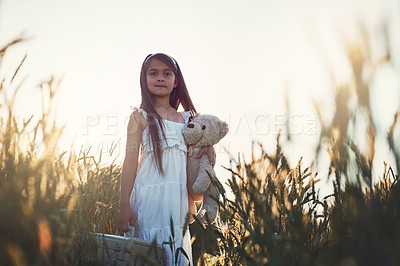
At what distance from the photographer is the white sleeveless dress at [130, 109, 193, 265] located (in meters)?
2.65

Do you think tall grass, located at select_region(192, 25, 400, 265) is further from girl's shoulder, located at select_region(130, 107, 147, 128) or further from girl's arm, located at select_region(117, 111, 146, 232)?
girl's shoulder, located at select_region(130, 107, 147, 128)

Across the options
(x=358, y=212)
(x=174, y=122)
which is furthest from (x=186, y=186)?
(x=358, y=212)

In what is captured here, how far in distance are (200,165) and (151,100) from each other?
24.9 inches

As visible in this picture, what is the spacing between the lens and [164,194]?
272 cm

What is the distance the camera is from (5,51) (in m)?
1.25

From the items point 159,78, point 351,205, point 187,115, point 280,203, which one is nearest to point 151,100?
point 159,78

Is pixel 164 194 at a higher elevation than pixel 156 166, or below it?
below

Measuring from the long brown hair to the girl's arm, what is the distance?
0.29ft

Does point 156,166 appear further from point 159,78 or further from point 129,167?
point 159,78

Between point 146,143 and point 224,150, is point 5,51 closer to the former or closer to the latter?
point 224,150

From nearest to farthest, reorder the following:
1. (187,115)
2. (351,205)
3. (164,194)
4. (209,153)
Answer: (351,205), (164,194), (209,153), (187,115)

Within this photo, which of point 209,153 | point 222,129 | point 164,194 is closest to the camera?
point 164,194

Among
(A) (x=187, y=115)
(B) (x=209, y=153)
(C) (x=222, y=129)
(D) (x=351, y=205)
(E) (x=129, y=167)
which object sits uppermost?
(A) (x=187, y=115)

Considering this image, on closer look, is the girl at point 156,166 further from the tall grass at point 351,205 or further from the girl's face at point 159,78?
the tall grass at point 351,205
